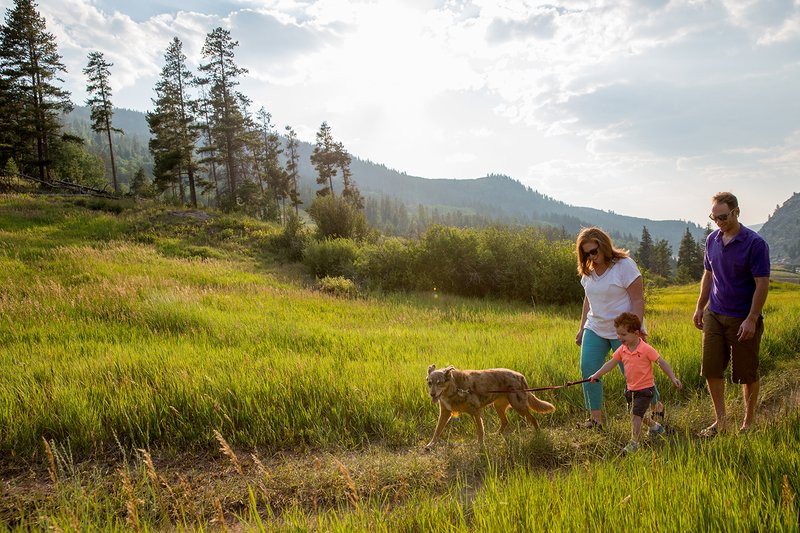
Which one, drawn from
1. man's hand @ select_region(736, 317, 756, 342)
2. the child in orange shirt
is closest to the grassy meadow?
the child in orange shirt

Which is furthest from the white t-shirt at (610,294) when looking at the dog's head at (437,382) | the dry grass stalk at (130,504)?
the dry grass stalk at (130,504)

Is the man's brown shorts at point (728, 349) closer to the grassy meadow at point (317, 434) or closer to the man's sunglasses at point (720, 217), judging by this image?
the grassy meadow at point (317, 434)

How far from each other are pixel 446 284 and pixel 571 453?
1914 cm

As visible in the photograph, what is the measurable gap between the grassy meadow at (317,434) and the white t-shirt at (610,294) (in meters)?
1.32

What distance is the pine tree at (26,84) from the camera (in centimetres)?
3578

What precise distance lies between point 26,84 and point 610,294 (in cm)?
5271

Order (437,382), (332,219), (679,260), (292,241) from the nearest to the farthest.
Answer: (437,382), (292,241), (332,219), (679,260)

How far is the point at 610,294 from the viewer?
5180 millimetres

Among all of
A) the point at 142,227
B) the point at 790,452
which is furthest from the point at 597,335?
the point at 142,227

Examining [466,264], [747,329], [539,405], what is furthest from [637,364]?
[466,264]

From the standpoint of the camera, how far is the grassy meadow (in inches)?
112

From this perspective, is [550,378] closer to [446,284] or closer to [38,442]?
[38,442]

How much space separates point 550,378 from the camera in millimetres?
6918

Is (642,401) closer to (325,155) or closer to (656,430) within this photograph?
(656,430)
